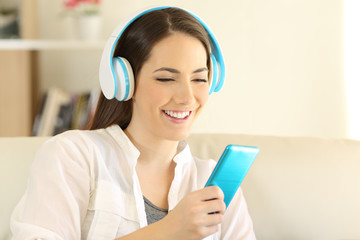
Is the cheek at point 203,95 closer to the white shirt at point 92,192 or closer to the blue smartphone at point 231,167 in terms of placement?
the white shirt at point 92,192

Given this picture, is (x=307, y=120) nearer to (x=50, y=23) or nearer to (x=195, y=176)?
(x=50, y=23)

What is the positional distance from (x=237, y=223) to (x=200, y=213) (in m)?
0.45

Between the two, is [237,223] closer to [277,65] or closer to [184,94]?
[184,94]

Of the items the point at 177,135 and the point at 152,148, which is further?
the point at 152,148

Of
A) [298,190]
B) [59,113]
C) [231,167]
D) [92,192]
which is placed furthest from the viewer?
[59,113]

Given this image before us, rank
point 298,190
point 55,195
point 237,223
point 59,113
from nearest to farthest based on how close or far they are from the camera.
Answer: point 55,195 → point 237,223 → point 298,190 → point 59,113

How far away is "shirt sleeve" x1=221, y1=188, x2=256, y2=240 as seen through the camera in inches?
58.3

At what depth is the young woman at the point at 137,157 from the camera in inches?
49.0

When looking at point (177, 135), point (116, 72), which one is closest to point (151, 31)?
point (116, 72)

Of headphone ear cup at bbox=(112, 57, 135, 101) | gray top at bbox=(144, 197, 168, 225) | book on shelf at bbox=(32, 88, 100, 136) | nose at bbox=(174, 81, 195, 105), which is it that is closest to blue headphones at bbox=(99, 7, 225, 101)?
headphone ear cup at bbox=(112, 57, 135, 101)

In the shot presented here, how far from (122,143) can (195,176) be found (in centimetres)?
22

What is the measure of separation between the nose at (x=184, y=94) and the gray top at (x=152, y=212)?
0.86 ft

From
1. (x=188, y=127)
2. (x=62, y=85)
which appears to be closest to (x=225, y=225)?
(x=188, y=127)

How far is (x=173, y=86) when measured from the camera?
1315 mm
